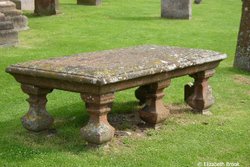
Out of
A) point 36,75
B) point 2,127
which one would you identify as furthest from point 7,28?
point 36,75

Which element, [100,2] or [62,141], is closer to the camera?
[62,141]

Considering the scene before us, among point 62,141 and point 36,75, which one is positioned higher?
point 36,75

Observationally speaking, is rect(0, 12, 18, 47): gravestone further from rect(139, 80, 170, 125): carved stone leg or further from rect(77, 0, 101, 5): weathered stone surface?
rect(77, 0, 101, 5): weathered stone surface

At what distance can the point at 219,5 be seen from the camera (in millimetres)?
24844

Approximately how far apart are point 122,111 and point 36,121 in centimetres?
158

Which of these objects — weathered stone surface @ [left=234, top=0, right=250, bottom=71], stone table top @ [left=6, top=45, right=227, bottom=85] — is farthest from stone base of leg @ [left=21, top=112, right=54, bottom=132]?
weathered stone surface @ [left=234, top=0, right=250, bottom=71]

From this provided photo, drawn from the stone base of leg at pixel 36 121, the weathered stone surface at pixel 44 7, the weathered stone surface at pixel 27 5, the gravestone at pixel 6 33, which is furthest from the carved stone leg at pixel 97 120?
the weathered stone surface at pixel 27 5

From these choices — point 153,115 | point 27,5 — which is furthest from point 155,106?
point 27,5

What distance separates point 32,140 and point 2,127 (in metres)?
0.77

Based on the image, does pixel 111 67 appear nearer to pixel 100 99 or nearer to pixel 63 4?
pixel 100 99

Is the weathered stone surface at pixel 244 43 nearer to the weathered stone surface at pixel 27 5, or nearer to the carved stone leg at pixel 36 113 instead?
the carved stone leg at pixel 36 113

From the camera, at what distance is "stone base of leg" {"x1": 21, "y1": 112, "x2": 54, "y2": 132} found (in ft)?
19.9

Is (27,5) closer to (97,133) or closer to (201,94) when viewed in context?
(201,94)

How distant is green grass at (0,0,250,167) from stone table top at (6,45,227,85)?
817 mm
